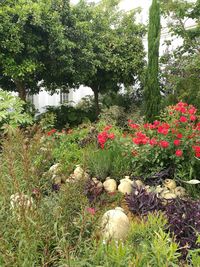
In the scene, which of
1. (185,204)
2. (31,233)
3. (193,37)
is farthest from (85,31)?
(31,233)

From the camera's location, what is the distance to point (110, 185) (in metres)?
4.34

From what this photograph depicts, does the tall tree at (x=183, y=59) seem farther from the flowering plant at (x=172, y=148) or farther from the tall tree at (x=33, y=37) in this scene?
the tall tree at (x=33, y=37)

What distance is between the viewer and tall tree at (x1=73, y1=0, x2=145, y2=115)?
8922 mm

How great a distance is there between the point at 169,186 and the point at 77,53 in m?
5.55

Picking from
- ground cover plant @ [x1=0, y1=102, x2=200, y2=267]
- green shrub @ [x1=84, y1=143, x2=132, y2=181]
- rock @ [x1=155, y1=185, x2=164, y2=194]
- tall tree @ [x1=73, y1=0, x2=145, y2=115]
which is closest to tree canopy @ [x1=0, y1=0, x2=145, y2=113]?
tall tree @ [x1=73, y1=0, x2=145, y2=115]

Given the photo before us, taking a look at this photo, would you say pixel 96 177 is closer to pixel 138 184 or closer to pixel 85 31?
pixel 138 184

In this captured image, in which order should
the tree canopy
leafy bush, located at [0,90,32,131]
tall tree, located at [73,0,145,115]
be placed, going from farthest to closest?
tall tree, located at [73,0,145,115]
the tree canopy
leafy bush, located at [0,90,32,131]

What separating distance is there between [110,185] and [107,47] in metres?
7.12

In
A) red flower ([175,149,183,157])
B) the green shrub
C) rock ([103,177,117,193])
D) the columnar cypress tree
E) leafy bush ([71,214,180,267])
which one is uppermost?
the columnar cypress tree

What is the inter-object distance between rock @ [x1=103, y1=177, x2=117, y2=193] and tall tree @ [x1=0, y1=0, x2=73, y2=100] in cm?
424

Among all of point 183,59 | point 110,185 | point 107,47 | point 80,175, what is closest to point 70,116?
point 107,47

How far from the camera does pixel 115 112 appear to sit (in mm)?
9914

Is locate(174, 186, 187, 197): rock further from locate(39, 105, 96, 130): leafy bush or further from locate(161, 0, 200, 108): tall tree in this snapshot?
locate(39, 105, 96, 130): leafy bush

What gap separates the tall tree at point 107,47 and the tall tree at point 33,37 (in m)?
0.64
